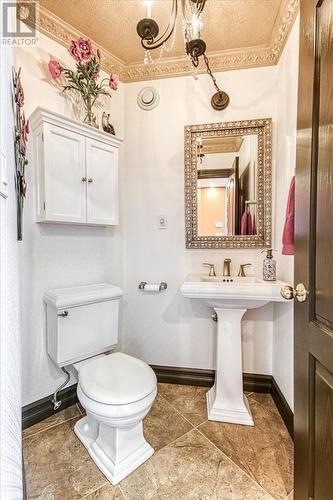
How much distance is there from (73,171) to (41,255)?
55 centimetres

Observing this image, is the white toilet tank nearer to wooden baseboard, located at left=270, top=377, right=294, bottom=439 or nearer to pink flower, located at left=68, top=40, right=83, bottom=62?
wooden baseboard, located at left=270, top=377, right=294, bottom=439

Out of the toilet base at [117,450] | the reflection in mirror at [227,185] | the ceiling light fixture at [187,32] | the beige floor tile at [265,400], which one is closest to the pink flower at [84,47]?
the ceiling light fixture at [187,32]

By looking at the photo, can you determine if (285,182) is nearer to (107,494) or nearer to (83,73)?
(83,73)

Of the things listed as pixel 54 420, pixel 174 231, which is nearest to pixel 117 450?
pixel 54 420

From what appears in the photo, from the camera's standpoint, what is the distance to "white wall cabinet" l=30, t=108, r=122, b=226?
55.8 inches

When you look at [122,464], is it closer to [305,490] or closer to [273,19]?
[305,490]

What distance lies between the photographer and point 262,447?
1.33 m

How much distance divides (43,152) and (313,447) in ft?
5.78

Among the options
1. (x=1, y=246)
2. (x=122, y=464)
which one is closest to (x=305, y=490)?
(x=122, y=464)

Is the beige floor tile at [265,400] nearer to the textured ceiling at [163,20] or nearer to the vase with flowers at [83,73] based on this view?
the vase with flowers at [83,73]

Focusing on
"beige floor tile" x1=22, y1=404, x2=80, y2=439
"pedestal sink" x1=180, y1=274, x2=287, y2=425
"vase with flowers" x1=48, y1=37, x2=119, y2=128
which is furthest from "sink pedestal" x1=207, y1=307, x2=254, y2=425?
"vase with flowers" x1=48, y1=37, x2=119, y2=128

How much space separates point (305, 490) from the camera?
83cm

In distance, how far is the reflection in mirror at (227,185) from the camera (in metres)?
1.81

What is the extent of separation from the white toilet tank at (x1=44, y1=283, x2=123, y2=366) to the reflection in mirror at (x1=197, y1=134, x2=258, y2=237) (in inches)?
34.5
